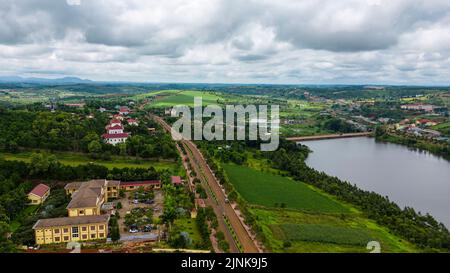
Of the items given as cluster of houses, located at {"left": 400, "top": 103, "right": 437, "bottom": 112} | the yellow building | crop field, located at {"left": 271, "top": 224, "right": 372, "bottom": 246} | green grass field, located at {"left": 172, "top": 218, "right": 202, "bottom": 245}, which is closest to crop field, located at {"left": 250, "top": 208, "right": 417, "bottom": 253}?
crop field, located at {"left": 271, "top": 224, "right": 372, "bottom": 246}

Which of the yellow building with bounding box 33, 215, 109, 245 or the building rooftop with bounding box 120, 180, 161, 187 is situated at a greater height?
the building rooftop with bounding box 120, 180, 161, 187

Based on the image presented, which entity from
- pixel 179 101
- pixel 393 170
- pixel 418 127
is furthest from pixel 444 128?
pixel 179 101

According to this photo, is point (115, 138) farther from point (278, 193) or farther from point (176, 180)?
point (278, 193)

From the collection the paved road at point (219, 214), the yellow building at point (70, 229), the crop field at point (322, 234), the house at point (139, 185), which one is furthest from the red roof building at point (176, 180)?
the crop field at point (322, 234)

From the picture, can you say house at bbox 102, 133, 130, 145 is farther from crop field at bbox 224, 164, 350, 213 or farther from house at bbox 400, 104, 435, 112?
house at bbox 400, 104, 435, 112
